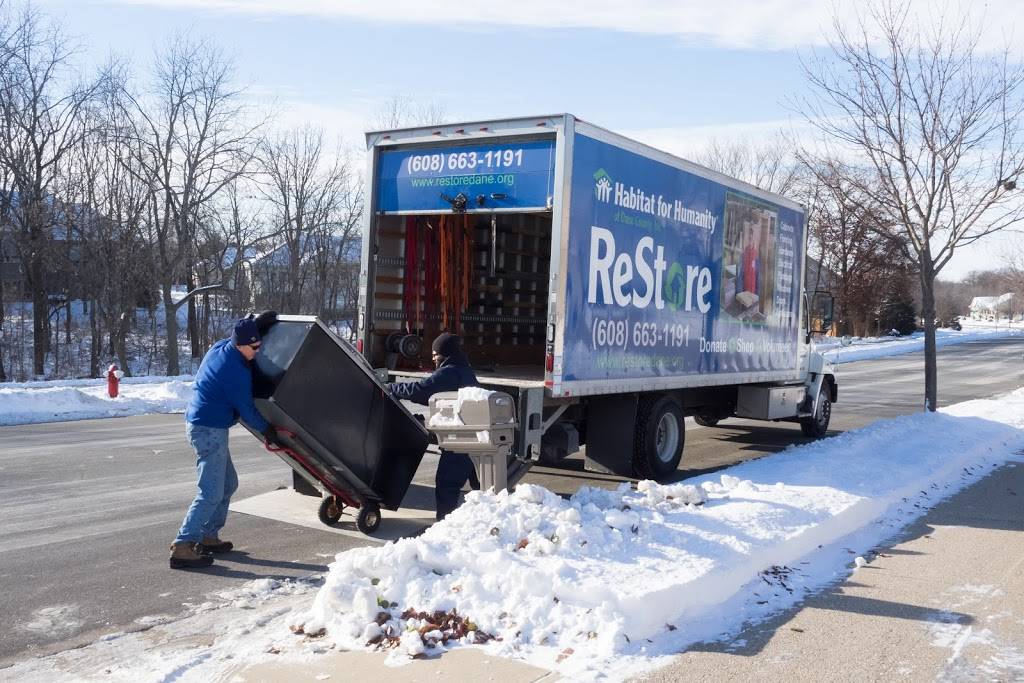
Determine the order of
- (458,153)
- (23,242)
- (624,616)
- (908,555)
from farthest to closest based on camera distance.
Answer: (23,242) < (458,153) < (908,555) < (624,616)

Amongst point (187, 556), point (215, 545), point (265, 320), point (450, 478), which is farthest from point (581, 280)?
point (187, 556)

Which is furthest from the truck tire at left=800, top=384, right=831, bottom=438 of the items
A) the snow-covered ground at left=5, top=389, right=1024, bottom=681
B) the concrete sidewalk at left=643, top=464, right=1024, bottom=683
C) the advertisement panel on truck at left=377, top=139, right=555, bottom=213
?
the advertisement panel on truck at left=377, top=139, right=555, bottom=213

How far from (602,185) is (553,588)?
15.1 ft

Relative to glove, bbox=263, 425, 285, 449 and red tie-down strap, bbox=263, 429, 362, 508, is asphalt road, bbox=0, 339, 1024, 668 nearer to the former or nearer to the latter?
red tie-down strap, bbox=263, 429, 362, 508

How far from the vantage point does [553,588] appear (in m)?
4.96

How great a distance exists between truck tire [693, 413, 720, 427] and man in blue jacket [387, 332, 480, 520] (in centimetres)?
595

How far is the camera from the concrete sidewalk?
4.54m

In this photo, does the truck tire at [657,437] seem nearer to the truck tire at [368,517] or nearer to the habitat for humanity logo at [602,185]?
the habitat for humanity logo at [602,185]

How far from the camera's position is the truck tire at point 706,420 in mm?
12688

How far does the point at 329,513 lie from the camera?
7504mm

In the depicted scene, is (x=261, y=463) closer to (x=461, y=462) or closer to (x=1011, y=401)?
(x=461, y=462)

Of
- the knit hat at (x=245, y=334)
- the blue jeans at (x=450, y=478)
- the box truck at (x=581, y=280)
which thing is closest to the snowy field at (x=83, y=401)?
the box truck at (x=581, y=280)

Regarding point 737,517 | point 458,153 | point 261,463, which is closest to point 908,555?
point 737,517

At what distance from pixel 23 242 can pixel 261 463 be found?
24638 mm
